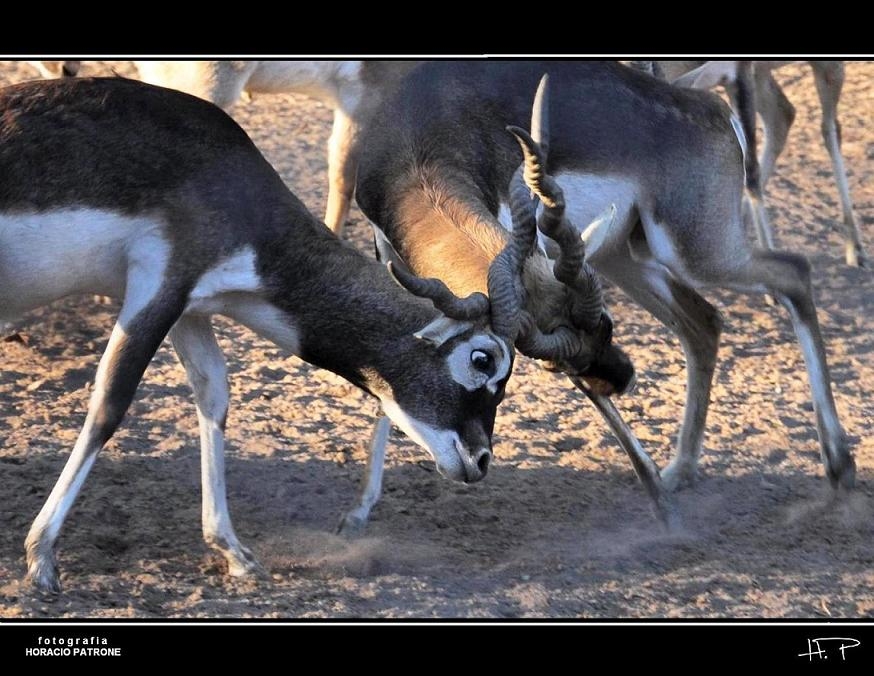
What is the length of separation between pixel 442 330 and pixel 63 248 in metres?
1.48

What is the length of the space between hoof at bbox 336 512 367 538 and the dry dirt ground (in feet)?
0.19

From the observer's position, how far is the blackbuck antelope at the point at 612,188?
6.58 m

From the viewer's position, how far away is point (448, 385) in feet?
19.4

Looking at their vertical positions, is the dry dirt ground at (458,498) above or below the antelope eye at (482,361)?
below

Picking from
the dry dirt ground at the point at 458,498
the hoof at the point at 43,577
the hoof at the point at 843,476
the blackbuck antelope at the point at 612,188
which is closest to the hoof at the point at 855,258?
the dry dirt ground at the point at 458,498

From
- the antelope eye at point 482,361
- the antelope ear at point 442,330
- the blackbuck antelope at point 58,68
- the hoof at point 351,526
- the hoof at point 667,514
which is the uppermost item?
the antelope ear at point 442,330

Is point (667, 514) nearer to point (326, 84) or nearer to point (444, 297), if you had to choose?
point (444, 297)

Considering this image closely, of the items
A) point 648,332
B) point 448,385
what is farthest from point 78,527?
point 648,332

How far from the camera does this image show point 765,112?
10.7m

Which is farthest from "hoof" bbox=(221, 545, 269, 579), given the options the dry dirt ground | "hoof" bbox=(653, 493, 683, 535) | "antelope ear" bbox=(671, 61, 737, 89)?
"antelope ear" bbox=(671, 61, 737, 89)

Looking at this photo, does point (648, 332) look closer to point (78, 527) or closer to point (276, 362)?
point (276, 362)

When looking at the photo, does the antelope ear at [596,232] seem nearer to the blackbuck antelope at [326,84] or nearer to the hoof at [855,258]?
the blackbuck antelope at [326,84]

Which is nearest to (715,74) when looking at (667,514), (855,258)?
(855,258)

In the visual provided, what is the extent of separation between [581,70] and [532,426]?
1869mm
